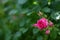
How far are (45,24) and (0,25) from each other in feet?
2.97

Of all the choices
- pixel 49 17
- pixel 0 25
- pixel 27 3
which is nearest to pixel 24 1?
pixel 27 3

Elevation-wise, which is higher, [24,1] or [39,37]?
[24,1]

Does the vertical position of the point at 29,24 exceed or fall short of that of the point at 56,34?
it exceeds it

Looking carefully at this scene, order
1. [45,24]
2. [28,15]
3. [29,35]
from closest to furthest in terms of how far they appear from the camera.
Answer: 1. [45,24]
2. [28,15]
3. [29,35]

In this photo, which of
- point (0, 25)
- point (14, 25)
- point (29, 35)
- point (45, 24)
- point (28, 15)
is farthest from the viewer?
point (0, 25)

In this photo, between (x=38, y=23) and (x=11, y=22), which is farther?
(x=11, y=22)

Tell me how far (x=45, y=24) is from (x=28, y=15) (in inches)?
7.9

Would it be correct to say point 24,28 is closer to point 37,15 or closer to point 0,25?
point 37,15

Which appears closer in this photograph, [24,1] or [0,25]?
[24,1]

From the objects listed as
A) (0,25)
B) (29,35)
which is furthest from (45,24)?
(0,25)

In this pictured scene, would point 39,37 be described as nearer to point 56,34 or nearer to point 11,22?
point 56,34

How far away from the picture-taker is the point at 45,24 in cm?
160

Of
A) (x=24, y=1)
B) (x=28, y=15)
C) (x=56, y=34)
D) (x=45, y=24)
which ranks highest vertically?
Result: (x=24, y=1)

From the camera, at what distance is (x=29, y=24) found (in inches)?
69.4
